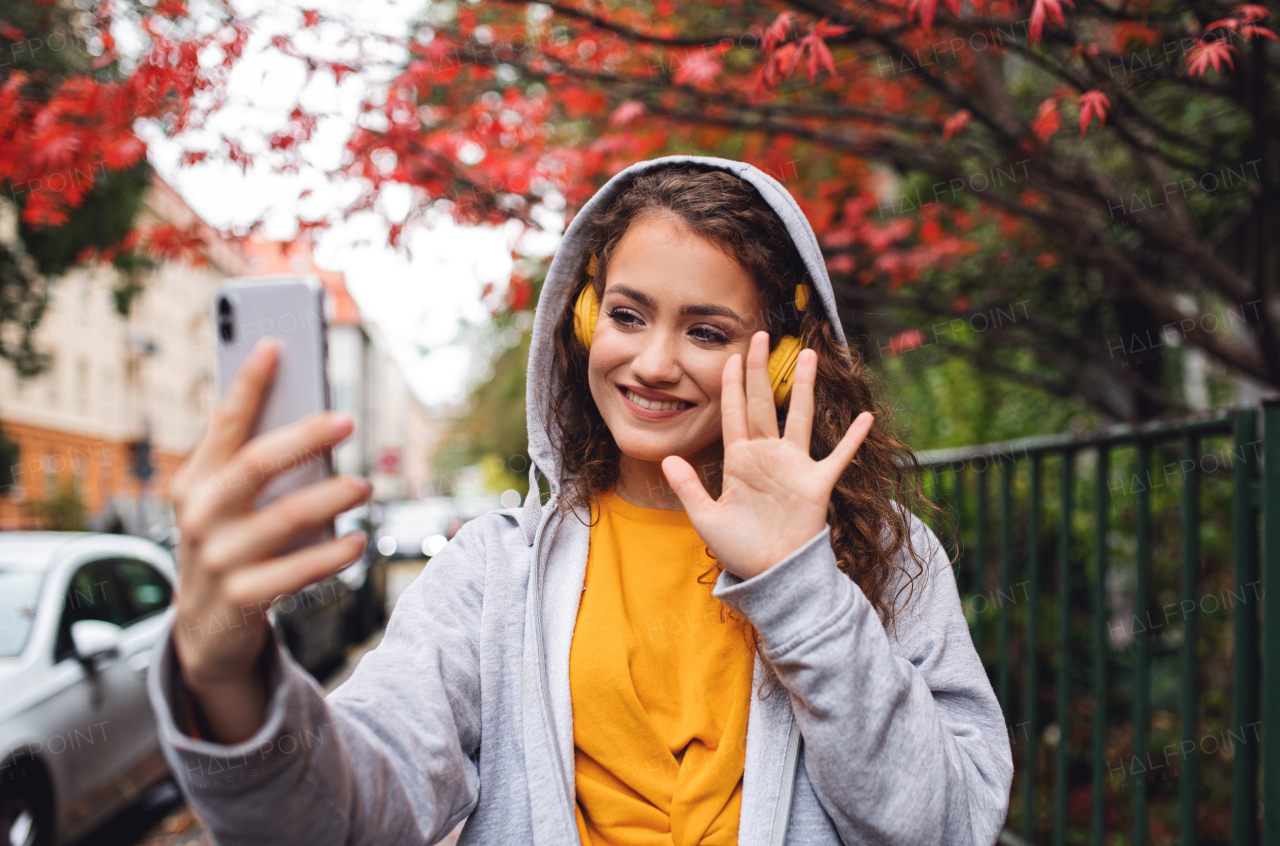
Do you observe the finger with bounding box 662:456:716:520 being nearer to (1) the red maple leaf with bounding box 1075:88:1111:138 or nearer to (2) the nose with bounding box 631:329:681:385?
(2) the nose with bounding box 631:329:681:385

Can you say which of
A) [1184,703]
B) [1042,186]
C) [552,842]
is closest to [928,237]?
[1042,186]

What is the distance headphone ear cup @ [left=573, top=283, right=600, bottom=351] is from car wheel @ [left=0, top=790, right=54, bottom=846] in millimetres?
3547

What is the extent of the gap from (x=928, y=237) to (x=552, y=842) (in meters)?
5.57

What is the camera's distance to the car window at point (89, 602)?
4.32 m

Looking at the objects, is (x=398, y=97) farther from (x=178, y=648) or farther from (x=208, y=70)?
(x=178, y=648)

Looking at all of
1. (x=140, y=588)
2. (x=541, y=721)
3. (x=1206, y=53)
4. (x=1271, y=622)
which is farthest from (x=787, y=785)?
(x=140, y=588)

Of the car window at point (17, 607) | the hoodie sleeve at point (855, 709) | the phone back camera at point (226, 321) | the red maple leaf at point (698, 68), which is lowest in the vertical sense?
the car window at point (17, 607)

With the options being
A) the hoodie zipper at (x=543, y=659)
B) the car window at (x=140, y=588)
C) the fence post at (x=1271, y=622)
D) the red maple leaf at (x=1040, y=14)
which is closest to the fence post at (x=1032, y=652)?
the fence post at (x=1271, y=622)

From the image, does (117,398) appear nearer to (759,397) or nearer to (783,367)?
(783,367)

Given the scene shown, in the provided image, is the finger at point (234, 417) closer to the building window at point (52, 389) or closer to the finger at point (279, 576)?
the finger at point (279, 576)

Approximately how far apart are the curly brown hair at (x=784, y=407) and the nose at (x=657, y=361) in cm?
20

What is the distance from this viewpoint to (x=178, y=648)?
85 cm

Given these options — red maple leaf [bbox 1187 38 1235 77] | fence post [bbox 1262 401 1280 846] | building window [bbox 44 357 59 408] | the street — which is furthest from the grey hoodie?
building window [bbox 44 357 59 408]

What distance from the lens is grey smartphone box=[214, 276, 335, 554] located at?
32.0 inches
